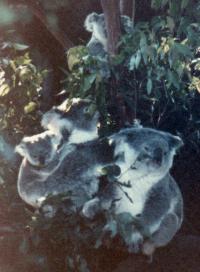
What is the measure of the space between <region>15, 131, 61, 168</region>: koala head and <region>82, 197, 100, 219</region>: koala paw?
0.78 ft

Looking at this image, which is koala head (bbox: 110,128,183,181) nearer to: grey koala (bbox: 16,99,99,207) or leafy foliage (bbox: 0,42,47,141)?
grey koala (bbox: 16,99,99,207)

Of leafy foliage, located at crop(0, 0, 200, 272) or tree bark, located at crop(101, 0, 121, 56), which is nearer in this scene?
leafy foliage, located at crop(0, 0, 200, 272)

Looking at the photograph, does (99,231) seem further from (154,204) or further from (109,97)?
(109,97)

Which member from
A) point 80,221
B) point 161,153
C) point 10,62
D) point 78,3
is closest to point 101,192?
point 80,221

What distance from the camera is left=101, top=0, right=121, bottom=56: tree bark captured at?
2.28m

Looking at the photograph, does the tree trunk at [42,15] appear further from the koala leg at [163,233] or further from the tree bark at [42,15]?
the koala leg at [163,233]

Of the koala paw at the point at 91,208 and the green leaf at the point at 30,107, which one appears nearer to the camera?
the koala paw at the point at 91,208

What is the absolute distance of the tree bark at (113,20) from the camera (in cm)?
228

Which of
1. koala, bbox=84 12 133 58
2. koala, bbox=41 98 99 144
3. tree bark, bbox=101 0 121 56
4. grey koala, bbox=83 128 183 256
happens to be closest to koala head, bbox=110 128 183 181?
grey koala, bbox=83 128 183 256

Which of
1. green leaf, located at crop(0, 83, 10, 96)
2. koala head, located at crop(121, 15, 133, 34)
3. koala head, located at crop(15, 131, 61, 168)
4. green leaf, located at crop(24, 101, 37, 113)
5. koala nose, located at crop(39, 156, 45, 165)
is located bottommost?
green leaf, located at crop(24, 101, 37, 113)

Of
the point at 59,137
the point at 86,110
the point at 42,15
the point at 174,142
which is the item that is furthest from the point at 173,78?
the point at 42,15

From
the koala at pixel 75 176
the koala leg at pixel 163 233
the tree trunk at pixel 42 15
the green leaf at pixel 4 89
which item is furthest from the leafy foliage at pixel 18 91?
the koala leg at pixel 163 233

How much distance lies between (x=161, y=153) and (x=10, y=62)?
2.67ft

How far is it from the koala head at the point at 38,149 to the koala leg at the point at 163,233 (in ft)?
2.04
